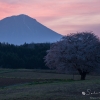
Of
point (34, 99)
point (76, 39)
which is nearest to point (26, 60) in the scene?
point (76, 39)

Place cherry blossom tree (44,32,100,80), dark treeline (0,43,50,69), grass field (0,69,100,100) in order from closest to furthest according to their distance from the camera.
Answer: grass field (0,69,100,100) < cherry blossom tree (44,32,100,80) < dark treeline (0,43,50,69)

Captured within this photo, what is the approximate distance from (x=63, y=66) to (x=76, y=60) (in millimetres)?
1994

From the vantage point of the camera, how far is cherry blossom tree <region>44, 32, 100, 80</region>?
4819cm

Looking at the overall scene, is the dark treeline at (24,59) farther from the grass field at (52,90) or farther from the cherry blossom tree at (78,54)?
the grass field at (52,90)

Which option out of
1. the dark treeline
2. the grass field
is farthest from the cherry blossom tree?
the dark treeline

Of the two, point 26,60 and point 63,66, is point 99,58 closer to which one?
point 63,66

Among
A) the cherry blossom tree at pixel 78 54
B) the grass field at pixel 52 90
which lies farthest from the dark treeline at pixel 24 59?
the grass field at pixel 52 90

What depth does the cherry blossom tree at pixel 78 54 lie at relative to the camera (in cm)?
4819

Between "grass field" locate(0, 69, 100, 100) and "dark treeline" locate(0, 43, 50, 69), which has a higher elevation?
"dark treeline" locate(0, 43, 50, 69)

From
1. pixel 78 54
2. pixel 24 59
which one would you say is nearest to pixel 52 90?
pixel 78 54

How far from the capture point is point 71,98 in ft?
60.3

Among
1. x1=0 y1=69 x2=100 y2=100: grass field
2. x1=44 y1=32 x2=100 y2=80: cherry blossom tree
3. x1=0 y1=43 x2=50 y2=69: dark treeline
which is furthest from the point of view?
x1=0 y1=43 x2=50 y2=69: dark treeline

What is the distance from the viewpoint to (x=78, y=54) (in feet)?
159

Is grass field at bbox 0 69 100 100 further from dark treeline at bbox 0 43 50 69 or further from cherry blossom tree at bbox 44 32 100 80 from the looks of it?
dark treeline at bbox 0 43 50 69
